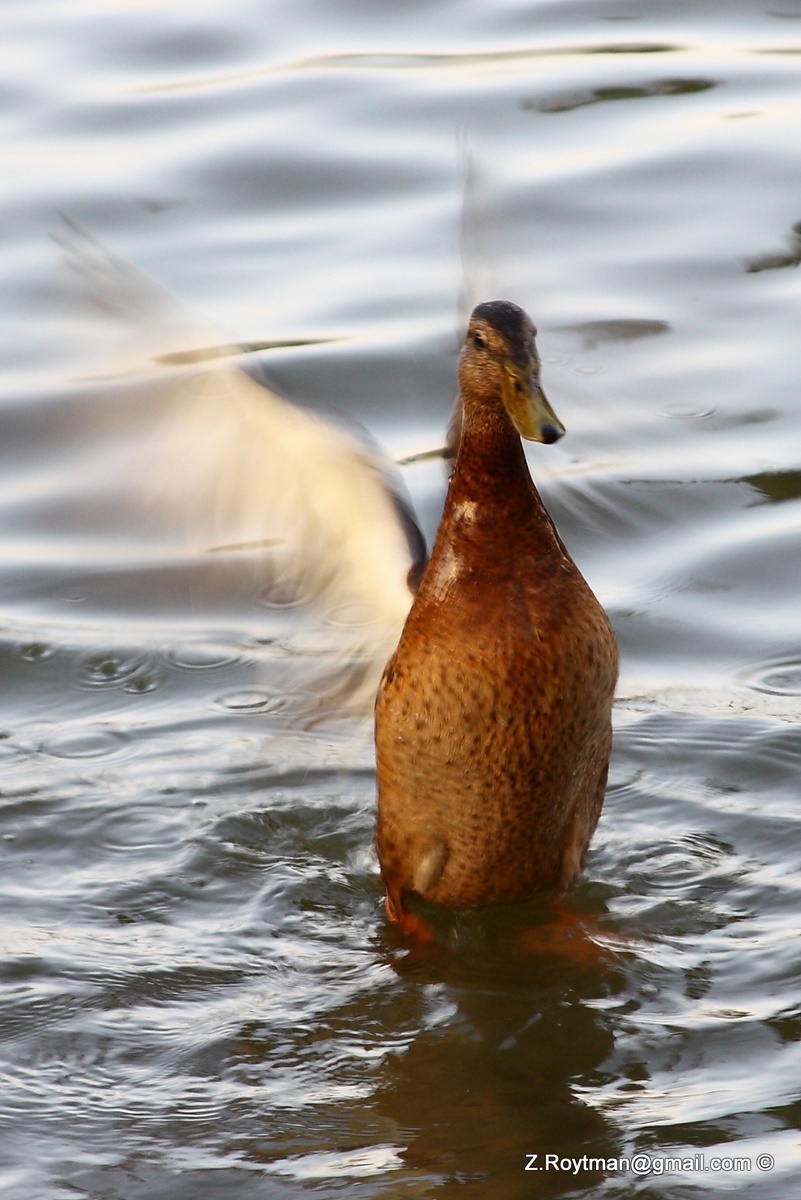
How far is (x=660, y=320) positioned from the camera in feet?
26.3

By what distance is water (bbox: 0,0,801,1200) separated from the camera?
381cm

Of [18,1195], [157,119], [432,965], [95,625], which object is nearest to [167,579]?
[95,625]

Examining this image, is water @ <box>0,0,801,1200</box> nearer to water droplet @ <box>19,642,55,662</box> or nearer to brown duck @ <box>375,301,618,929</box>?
water droplet @ <box>19,642,55,662</box>

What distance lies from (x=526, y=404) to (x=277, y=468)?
1.38 m

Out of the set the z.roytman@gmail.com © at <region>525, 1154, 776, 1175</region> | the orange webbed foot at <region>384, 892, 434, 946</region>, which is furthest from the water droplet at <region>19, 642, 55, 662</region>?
the z.roytman@gmail.com © at <region>525, 1154, 776, 1175</region>

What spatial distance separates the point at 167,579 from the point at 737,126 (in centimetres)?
486

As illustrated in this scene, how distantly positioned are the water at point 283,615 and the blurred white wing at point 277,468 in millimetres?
194

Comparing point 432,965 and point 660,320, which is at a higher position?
point 660,320

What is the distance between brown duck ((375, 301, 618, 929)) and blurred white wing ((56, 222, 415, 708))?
75cm

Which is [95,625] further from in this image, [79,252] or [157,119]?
[157,119]

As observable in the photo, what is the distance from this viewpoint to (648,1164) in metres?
3.53

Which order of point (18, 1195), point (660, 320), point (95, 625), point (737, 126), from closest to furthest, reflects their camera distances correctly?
1. point (18, 1195)
2. point (95, 625)
3. point (660, 320)
4. point (737, 126)

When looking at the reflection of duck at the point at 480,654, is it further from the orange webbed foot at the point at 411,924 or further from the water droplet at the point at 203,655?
the water droplet at the point at 203,655

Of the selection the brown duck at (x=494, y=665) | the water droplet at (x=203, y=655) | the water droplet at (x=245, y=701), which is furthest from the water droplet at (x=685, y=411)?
the brown duck at (x=494, y=665)
